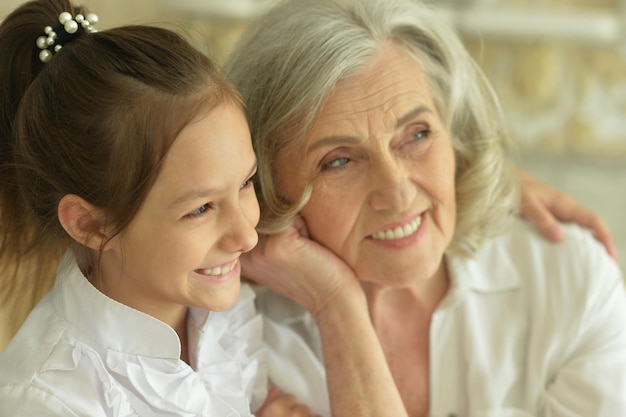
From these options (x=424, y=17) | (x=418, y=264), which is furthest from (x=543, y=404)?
(x=424, y=17)

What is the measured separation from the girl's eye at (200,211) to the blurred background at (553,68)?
69.6 inches

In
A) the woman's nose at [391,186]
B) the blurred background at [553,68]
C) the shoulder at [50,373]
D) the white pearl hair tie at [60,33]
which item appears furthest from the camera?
the blurred background at [553,68]

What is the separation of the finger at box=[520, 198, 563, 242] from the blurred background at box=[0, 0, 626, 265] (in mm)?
1091

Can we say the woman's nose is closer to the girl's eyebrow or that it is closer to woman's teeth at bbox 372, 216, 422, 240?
woman's teeth at bbox 372, 216, 422, 240

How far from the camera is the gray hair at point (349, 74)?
1734 millimetres

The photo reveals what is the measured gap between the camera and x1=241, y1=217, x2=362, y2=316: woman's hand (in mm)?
1824

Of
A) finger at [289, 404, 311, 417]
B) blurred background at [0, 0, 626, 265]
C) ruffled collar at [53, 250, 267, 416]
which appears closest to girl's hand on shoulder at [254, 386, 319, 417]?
finger at [289, 404, 311, 417]

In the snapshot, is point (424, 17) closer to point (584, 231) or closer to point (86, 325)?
point (584, 231)

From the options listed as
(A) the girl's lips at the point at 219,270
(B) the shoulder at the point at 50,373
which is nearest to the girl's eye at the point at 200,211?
(A) the girl's lips at the point at 219,270

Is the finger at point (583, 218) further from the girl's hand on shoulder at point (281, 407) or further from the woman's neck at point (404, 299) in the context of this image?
the girl's hand on shoulder at point (281, 407)

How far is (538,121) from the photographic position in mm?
3451

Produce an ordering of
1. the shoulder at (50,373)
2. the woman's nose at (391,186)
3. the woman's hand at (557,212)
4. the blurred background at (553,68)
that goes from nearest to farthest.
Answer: the shoulder at (50,373) < the woman's nose at (391,186) < the woman's hand at (557,212) < the blurred background at (553,68)

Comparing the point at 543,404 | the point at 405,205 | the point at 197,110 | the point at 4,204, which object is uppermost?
the point at 197,110

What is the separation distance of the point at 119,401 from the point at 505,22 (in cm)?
227
